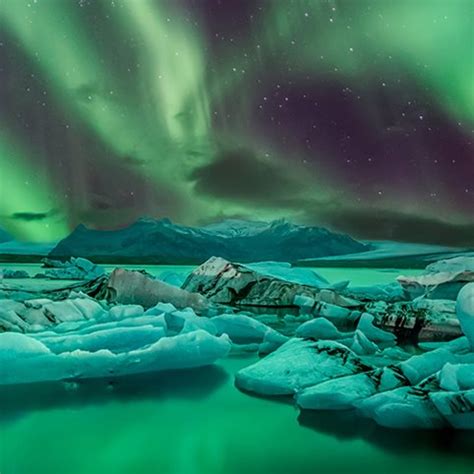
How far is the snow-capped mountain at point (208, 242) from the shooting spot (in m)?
2.37

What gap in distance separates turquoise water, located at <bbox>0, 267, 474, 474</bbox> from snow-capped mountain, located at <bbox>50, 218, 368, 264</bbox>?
0.55 meters

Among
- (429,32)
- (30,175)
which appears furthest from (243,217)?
(429,32)

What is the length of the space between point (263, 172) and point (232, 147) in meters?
0.17

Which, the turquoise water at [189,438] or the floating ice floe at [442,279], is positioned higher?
the floating ice floe at [442,279]

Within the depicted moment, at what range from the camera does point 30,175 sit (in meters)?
2.41

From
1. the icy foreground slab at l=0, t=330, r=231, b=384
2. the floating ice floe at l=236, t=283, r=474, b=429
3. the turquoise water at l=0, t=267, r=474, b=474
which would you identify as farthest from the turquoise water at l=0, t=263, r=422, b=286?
the turquoise water at l=0, t=267, r=474, b=474

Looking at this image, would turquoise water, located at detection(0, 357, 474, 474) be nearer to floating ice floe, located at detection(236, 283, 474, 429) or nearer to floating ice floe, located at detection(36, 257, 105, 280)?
floating ice floe, located at detection(236, 283, 474, 429)

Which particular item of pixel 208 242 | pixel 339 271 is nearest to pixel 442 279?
pixel 339 271

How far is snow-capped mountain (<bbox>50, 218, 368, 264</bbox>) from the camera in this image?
237 centimetres

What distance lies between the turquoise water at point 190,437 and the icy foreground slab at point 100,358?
1.8 inches

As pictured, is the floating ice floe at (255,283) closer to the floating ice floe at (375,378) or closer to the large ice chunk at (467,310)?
the floating ice floe at (375,378)

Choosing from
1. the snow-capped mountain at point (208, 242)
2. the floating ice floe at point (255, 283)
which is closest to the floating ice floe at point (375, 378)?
the floating ice floe at point (255, 283)

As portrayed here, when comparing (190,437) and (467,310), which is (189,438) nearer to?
(190,437)

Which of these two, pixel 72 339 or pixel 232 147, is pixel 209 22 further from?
pixel 72 339
